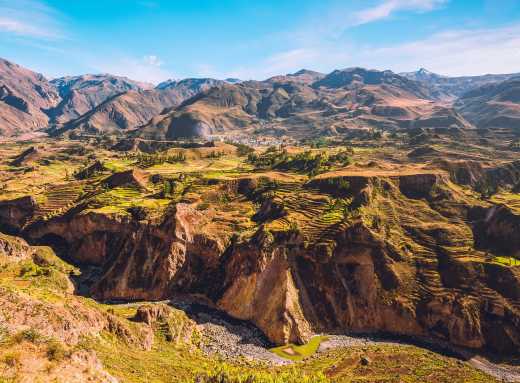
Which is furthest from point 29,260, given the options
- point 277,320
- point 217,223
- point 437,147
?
point 437,147

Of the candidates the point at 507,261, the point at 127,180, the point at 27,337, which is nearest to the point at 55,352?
the point at 27,337

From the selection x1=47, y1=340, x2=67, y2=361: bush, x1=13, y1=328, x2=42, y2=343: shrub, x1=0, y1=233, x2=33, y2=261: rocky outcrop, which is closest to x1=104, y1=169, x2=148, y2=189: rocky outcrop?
x1=0, y1=233, x2=33, y2=261: rocky outcrop

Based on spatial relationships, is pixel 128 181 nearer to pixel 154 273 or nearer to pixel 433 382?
pixel 154 273

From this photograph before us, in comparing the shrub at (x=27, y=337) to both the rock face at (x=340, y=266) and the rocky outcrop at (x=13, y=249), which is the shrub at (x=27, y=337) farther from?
the rocky outcrop at (x=13, y=249)

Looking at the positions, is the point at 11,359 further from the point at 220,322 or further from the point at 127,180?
the point at 127,180

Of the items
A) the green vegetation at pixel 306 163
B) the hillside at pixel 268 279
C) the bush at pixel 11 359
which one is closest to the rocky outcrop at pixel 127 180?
the hillside at pixel 268 279
